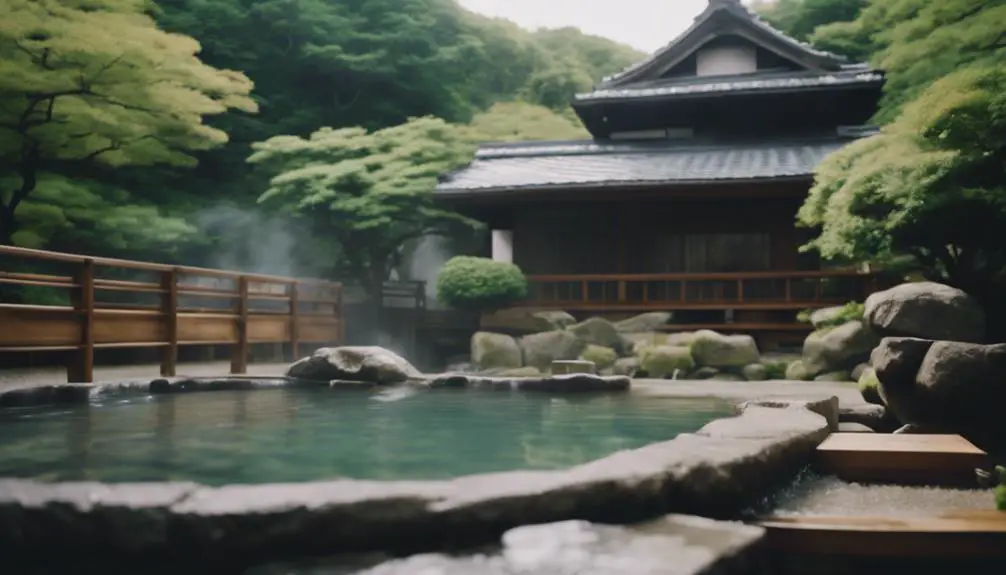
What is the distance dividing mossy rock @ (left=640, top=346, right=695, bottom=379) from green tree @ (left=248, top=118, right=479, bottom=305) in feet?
21.3

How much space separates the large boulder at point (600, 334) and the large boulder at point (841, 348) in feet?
11.4

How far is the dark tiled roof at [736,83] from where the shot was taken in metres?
15.6

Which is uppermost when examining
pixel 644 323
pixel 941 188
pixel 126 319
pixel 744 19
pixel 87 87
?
pixel 744 19

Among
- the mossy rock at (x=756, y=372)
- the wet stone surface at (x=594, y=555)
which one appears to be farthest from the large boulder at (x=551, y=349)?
the wet stone surface at (x=594, y=555)

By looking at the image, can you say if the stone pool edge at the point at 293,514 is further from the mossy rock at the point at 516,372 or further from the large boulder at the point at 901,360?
the mossy rock at the point at 516,372

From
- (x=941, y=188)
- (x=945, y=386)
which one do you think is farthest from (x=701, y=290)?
(x=945, y=386)

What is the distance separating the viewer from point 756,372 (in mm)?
11242

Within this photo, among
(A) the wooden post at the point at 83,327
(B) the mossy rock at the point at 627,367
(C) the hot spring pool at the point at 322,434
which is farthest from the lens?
(B) the mossy rock at the point at 627,367

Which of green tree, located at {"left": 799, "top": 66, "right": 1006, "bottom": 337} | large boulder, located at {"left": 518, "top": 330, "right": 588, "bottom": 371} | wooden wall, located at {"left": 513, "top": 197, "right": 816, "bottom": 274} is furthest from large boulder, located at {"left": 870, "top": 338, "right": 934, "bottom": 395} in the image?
wooden wall, located at {"left": 513, "top": 197, "right": 816, "bottom": 274}

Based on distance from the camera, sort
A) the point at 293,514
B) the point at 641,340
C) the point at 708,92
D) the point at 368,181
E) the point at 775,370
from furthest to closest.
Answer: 1. the point at 708,92
2. the point at 368,181
3. the point at 641,340
4. the point at 775,370
5. the point at 293,514

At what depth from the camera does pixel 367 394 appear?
777cm

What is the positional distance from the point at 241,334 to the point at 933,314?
8.79 meters

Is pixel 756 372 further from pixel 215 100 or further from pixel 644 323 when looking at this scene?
pixel 215 100

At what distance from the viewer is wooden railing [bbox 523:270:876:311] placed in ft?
43.8
